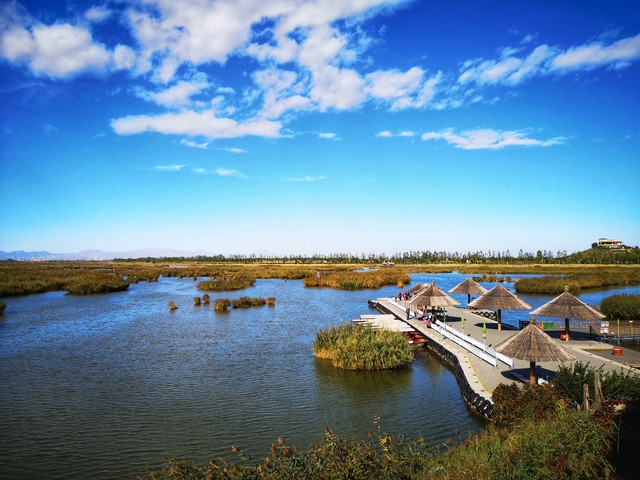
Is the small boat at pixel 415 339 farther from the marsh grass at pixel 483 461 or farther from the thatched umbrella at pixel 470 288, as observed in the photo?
the marsh grass at pixel 483 461

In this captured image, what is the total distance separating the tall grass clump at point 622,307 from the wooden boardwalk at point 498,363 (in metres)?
8.51

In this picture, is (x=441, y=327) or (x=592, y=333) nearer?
(x=592, y=333)

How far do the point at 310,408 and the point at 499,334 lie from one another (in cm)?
1307

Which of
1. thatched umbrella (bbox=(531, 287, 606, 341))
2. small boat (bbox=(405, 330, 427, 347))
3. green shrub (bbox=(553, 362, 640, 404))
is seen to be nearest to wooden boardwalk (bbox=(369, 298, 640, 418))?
small boat (bbox=(405, 330, 427, 347))

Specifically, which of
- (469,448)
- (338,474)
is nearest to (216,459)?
(338,474)

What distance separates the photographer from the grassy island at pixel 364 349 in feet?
61.3

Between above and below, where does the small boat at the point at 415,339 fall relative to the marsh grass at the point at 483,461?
below

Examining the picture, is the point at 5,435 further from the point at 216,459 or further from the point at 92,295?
the point at 92,295

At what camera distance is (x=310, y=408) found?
14.0 meters

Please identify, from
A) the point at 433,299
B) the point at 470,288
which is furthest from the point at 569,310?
the point at 470,288

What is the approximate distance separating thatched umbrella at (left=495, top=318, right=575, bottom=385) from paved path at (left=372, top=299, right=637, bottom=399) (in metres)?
1.42

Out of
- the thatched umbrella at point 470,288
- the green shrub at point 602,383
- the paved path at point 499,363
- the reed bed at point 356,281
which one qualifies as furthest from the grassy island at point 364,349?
the reed bed at point 356,281

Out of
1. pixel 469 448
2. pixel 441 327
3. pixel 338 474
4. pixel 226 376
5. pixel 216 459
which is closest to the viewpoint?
pixel 338 474

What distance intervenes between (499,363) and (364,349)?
5922 mm
